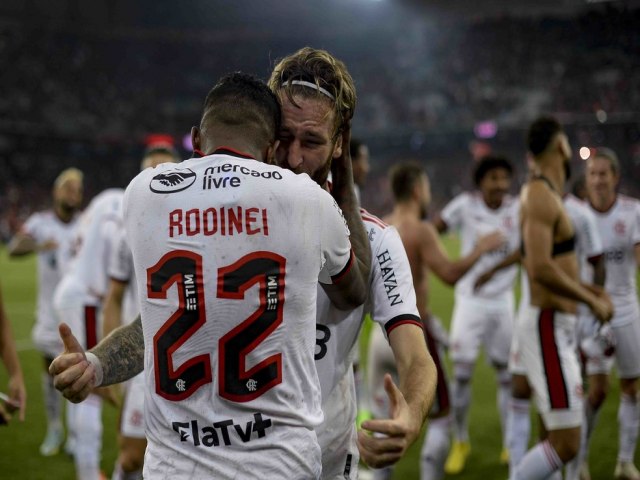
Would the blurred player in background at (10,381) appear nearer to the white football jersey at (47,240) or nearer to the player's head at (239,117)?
the player's head at (239,117)

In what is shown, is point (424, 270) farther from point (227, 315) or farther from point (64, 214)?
point (64, 214)

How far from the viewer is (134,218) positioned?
2152 mm

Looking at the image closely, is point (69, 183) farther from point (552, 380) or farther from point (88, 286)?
point (552, 380)

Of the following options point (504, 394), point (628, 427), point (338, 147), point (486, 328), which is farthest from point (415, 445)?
point (338, 147)

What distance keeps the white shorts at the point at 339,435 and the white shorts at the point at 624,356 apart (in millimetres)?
5026

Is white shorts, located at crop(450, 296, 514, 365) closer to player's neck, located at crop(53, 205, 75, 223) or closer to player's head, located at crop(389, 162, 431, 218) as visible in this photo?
player's head, located at crop(389, 162, 431, 218)

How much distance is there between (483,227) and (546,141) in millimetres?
A: 3542

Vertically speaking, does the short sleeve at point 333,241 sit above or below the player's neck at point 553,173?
below

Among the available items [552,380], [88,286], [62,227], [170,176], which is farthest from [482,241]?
[62,227]

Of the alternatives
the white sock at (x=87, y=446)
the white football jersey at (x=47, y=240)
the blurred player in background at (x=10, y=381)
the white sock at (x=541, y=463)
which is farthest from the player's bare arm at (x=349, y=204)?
the white football jersey at (x=47, y=240)

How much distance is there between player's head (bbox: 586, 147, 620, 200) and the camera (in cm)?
784

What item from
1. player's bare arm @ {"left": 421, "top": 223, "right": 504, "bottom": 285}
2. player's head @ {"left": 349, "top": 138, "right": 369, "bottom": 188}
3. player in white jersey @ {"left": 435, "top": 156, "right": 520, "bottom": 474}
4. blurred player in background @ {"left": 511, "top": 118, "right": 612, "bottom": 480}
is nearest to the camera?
blurred player in background @ {"left": 511, "top": 118, "right": 612, "bottom": 480}

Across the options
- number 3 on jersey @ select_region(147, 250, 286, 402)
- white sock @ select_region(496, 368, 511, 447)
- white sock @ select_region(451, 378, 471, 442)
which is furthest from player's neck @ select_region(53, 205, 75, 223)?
number 3 on jersey @ select_region(147, 250, 286, 402)

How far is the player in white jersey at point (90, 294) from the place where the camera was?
5.88 metres
